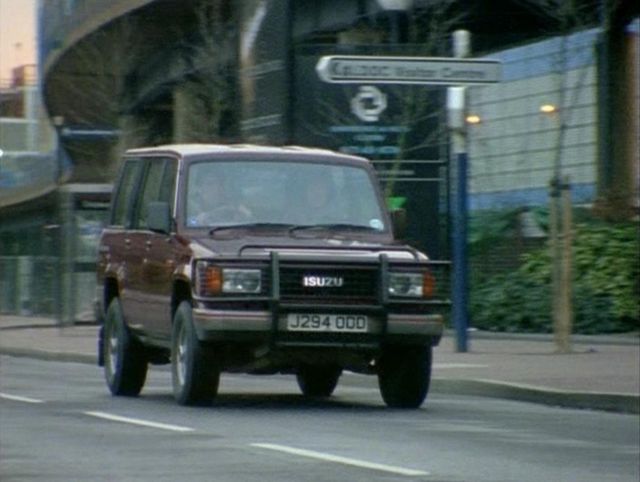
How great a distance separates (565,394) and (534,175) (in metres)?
27.5

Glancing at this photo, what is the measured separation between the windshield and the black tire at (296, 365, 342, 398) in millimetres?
1564

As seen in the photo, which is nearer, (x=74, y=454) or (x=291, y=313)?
(x=74, y=454)

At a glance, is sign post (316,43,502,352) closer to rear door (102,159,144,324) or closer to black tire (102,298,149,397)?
rear door (102,159,144,324)

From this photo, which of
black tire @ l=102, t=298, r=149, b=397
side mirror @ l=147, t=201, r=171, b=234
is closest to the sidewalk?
black tire @ l=102, t=298, r=149, b=397

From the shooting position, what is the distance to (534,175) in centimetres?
4528

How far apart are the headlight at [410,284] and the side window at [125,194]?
10.1ft

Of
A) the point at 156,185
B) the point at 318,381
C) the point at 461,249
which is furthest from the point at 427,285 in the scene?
the point at 461,249

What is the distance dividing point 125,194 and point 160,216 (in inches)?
80.0

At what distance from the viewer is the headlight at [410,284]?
16.7 meters

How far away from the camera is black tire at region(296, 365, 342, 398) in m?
18.8

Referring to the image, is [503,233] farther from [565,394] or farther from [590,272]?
[565,394]

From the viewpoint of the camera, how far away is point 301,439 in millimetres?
13758

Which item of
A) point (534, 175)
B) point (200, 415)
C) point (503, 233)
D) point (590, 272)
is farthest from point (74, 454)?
point (534, 175)

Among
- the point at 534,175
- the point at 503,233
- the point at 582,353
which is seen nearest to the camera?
the point at 582,353
